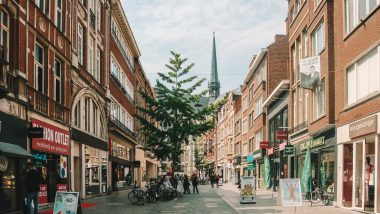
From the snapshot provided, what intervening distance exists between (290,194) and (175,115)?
24.5 meters

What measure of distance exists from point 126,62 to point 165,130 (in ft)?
37.6

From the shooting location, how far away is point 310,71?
26531 millimetres

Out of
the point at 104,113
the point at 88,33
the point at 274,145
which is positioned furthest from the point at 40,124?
the point at 274,145

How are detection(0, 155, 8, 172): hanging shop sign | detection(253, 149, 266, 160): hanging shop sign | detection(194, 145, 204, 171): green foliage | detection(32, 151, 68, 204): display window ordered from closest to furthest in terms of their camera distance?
detection(0, 155, 8, 172): hanging shop sign
detection(32, 151, 68, 204): display window
detection(253, 149, 266, 160): hanging shop sign
detection(194, 145, 204, 171): green foliage

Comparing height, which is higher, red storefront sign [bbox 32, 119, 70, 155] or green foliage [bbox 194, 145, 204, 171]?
red storefront sign [bbox 32, 119, 70, 155]

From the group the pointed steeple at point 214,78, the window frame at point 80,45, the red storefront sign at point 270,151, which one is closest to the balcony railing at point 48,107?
the window frame at point 80,45

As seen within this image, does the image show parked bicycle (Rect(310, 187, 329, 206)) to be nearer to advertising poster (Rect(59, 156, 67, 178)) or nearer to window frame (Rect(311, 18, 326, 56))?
window frame (Rect(311, 18, 326, 56))

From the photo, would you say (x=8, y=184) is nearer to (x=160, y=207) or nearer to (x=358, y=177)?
(x=160, y=207)

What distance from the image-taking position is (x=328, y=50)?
24859 millimetres

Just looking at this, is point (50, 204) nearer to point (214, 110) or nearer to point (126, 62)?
point (214, 110)

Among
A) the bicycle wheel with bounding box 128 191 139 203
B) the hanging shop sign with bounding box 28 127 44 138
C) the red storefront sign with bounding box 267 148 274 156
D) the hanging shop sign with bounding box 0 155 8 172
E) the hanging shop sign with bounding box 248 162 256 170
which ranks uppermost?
the hanging shop sign with bounding box 28 127 44 138

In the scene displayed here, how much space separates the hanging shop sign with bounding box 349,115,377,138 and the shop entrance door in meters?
0.41

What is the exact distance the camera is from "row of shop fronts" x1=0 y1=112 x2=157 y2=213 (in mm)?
17203

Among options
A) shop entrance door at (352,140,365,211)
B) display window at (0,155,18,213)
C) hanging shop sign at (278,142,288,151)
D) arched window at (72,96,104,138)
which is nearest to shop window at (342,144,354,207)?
shop entrance door at (352,140,365,211)
